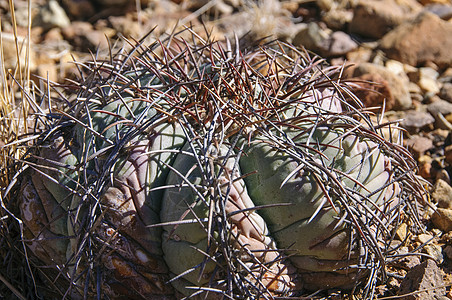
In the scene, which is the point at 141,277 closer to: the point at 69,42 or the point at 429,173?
the point at 429,173

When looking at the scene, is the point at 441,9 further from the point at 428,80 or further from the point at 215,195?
the point at 215,195

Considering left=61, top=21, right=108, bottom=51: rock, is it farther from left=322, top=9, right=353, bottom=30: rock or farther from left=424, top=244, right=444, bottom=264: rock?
left=424, top=244, right=444, bottom=264: rock

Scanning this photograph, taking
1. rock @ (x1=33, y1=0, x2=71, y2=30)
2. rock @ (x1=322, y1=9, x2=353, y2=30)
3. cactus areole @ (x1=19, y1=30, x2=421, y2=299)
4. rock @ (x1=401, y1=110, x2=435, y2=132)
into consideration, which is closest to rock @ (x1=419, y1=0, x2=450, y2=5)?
rock @ (x1=322, y1=9, x2=353, y2=30)

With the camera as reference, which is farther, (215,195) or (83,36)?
(83,36)

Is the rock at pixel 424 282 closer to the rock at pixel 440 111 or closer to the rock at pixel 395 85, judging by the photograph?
the rock at pixel 440 111

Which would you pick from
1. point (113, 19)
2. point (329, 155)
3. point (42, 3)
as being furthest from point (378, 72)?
point (42, 3)

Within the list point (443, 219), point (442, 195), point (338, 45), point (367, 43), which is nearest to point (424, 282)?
point (443, 219)
